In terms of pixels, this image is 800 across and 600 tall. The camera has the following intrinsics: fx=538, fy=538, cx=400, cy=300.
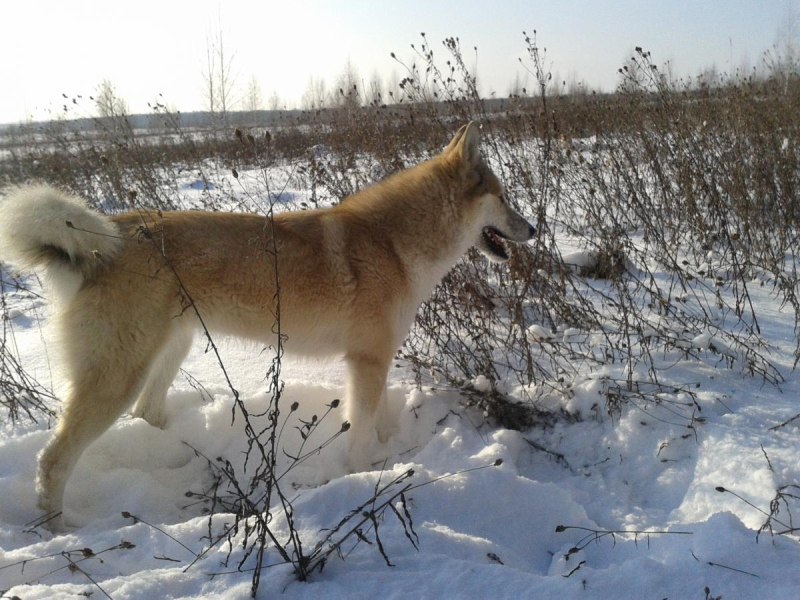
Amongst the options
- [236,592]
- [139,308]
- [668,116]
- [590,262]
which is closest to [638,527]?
[236,592]

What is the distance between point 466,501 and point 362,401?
1029 millimetres

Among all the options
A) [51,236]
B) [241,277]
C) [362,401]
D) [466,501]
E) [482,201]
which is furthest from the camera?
[482,201]

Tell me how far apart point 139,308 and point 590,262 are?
4.20 meters

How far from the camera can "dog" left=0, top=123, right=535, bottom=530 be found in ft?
8.63

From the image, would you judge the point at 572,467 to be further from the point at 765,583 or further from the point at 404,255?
the point at 404,255

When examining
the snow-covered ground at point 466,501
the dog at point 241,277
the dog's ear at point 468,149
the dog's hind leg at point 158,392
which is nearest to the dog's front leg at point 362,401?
the dog at point 241,277

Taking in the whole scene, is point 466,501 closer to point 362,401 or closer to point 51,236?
point 362,401

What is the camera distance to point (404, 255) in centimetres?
335

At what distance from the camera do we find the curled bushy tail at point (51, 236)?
2572 millimetres

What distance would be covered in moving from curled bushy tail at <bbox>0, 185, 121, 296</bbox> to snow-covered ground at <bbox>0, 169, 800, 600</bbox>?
499mm

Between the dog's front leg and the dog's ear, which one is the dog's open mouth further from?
the dog's front leg

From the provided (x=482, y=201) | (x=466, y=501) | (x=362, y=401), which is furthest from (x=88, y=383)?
(x=482, y=201)

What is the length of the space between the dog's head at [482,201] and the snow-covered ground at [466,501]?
3.54 ft

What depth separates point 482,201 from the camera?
3.61m
